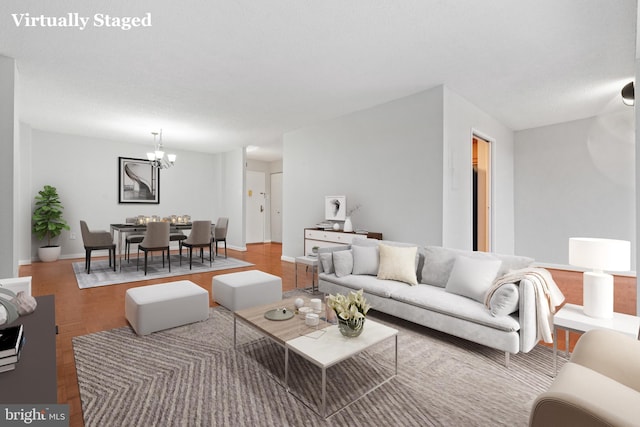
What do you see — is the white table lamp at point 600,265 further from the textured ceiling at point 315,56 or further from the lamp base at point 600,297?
the textured ceiling at point 315,56

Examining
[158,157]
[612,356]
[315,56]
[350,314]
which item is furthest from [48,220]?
[612,356]

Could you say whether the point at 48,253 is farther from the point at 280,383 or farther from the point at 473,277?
the point at 473,277

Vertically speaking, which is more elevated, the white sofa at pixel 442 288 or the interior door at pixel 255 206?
the interior door at pixel 255 206

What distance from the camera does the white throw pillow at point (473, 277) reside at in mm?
2673

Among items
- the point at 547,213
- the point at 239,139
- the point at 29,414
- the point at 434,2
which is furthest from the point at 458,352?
the point at 239,139

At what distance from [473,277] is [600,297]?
0.83m

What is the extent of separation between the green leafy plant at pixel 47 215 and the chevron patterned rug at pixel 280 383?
16.0 feet

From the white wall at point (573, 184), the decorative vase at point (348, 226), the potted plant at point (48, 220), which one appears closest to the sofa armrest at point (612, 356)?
the decorative vase at point (348, 226)

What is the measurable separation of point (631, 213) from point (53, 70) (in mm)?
8572

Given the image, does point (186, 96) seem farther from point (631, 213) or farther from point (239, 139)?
point (631, 213)

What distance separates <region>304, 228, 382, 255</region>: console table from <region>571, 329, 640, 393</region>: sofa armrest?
309 cm

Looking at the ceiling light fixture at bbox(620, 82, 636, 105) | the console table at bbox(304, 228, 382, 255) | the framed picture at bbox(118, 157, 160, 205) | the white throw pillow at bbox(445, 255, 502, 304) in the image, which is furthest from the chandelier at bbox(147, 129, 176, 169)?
the ceiling light fixture at bbox(620, 82, 636, 105)

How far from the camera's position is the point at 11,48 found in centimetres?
309

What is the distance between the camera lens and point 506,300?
2.32 metres
